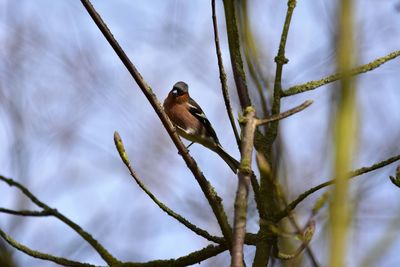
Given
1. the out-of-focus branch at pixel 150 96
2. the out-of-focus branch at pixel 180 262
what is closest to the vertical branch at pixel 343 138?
the out-of-focus branch at pixel 150 96

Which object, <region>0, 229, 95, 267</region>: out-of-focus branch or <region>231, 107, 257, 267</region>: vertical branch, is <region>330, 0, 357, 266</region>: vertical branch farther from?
<region>0, 229, 95, 267</region>: out-of-focus branch

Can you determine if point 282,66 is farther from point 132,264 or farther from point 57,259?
point 57,259

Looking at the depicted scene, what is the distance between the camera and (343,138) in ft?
5.04

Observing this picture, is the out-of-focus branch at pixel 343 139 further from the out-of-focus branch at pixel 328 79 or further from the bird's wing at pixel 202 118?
the bird's wing at pixel 202 118

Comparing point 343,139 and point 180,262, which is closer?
point 343,139

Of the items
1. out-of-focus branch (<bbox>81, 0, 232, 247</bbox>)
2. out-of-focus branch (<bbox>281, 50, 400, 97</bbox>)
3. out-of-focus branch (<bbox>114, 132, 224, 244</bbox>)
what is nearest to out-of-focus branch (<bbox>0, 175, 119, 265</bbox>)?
out-of-focus branch (<bbox>114, 132, 224, 244</bbox>)

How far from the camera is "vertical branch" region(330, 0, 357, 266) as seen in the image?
1.42 meters

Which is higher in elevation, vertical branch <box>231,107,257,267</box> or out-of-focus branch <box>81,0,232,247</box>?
out-of-focus branch <box>81,0,232,247</box>

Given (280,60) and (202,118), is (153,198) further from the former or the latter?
(202,118)

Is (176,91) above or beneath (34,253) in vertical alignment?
above

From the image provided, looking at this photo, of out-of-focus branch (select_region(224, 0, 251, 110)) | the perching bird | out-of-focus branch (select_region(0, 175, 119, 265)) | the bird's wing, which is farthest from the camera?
the bird's wing

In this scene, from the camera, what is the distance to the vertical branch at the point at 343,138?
142 cm

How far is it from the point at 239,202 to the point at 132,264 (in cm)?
148

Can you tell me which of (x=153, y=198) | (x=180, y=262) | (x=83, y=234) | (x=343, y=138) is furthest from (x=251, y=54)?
(x=343, y=138)
